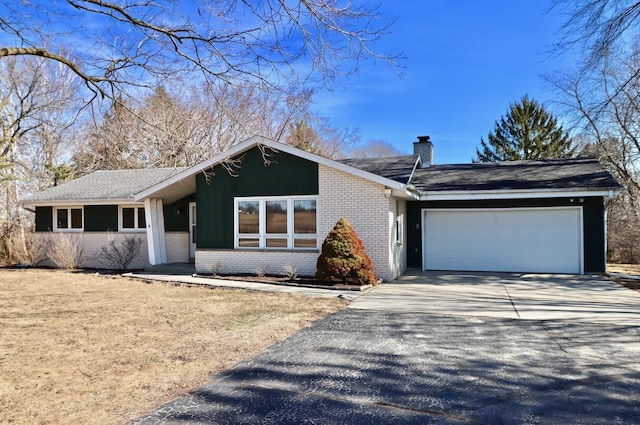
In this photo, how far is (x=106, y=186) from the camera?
1762cm

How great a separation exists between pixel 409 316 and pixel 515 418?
3840mm

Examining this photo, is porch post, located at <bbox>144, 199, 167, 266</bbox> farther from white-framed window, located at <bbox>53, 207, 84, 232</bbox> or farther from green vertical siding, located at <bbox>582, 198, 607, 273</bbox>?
green vertical siding, located at <bbox>582, 198, 607, 273</bbox>

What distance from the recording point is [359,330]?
6562 mm

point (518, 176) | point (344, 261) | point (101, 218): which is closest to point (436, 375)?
point (344, 261)

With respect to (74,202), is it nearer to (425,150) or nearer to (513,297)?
(425,150)

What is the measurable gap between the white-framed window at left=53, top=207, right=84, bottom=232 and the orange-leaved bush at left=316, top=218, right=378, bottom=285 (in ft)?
37.3

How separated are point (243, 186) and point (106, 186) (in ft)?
26.3

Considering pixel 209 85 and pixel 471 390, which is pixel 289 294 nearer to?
pixel 209 85

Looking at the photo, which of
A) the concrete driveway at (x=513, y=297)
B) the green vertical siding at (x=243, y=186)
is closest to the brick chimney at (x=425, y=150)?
the concrete driveway at (x=513, y=297)

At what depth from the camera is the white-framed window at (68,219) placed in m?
17.1

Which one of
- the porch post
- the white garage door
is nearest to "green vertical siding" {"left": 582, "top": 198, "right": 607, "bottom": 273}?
the white garage door

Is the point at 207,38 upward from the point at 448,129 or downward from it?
downward

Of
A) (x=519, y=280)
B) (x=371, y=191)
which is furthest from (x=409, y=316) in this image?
(x=519, y=280)

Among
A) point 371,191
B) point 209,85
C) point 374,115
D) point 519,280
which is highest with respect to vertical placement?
point 374,115
